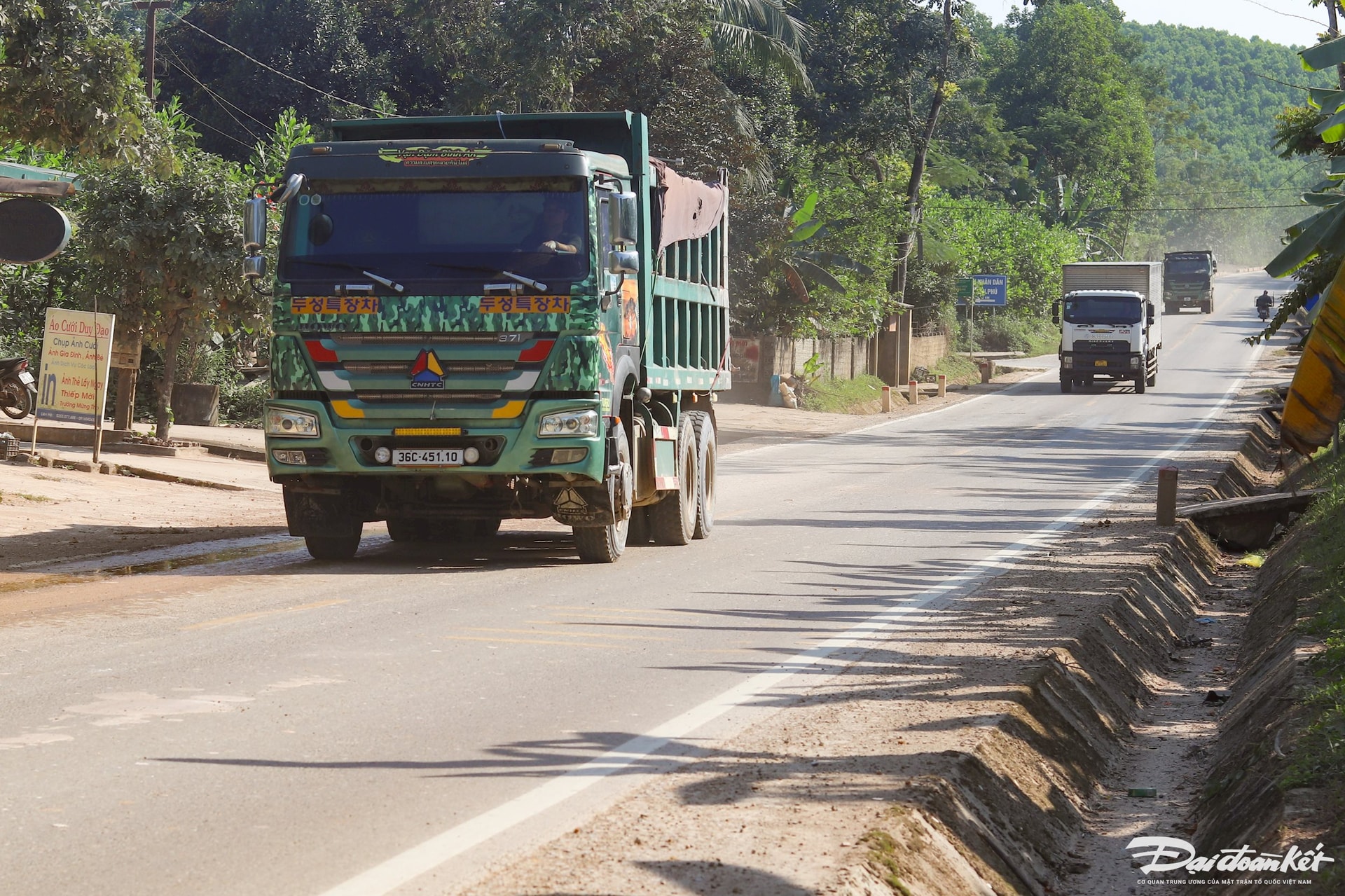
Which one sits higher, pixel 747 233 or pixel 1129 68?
pixel 1129 68

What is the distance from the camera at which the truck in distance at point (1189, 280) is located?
9388 centimetres

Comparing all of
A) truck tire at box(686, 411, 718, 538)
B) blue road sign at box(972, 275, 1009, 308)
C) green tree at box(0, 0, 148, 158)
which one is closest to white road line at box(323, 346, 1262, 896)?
truck tire at box(686, 411, 718, 538)

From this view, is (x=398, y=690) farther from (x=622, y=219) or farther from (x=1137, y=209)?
(x=1137, y=209)

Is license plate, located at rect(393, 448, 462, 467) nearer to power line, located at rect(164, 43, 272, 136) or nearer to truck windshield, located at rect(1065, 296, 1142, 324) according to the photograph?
truck windshield, located at rect(1065, 296, 1142, 324)

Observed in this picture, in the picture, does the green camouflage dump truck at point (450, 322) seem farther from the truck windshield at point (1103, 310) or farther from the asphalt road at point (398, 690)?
the truck windshield at point (1103, 310)

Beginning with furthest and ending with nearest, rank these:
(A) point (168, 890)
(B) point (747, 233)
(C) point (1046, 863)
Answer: (B) point (747, 233), (C) point (1046, 863), (A) point (168, 890)

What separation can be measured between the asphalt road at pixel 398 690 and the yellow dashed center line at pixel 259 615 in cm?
3

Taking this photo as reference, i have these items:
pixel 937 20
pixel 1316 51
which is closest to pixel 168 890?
pixel 1316 51

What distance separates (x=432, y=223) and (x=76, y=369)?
28.1 feet

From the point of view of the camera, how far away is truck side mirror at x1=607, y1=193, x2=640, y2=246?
11.6m

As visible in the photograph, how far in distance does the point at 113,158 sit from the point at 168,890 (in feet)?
43.2

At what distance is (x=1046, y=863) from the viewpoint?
6211mm

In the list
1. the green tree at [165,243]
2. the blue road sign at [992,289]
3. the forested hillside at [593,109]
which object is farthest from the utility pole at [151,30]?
the blue road sign at [992,289]

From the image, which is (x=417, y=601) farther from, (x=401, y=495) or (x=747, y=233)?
(x=747, y=233)
